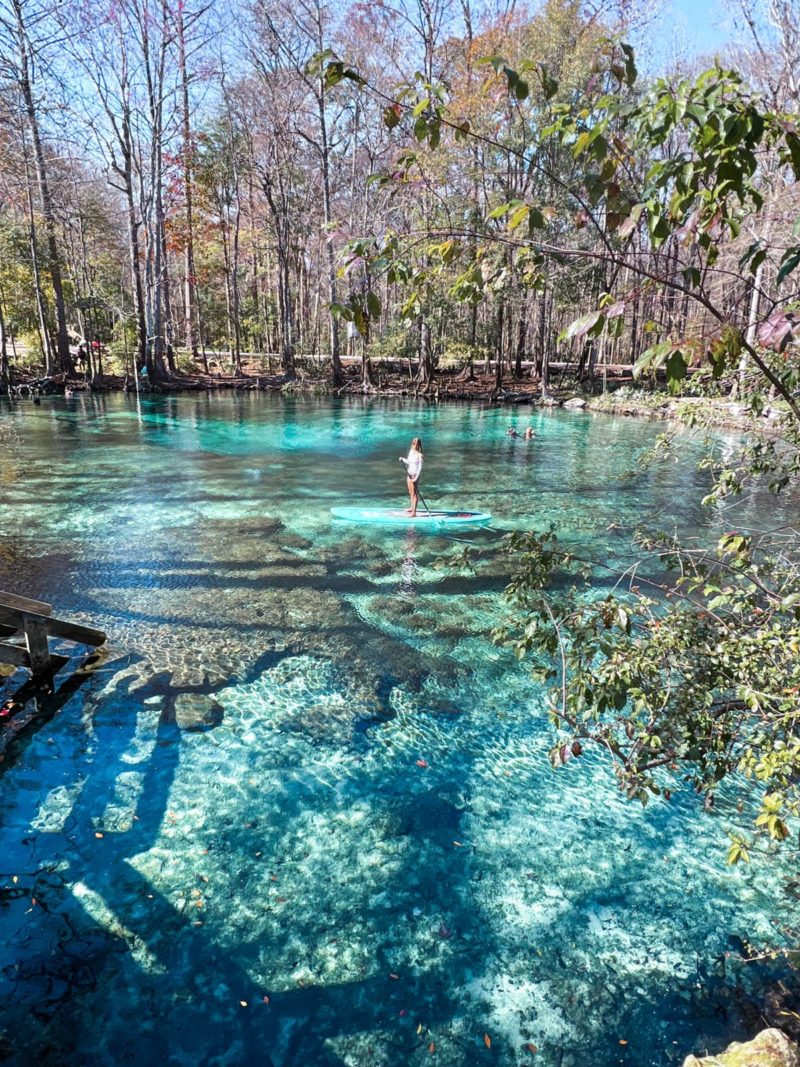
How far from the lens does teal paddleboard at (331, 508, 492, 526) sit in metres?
12.7

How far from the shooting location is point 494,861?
4676mm

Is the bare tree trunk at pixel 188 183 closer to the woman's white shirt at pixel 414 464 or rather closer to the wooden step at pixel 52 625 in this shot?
the woman's white shirt at pixel 414 464

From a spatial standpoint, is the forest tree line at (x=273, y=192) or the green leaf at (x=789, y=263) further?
the forest tree line at (x=273, y=192)

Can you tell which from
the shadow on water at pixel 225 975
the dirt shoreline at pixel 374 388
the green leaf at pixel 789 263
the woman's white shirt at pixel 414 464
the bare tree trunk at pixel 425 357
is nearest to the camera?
the green leaf at pixel 789 263

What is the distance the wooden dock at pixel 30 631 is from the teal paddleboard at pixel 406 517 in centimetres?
684

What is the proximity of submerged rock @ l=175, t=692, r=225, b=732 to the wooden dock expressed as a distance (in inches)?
54.8

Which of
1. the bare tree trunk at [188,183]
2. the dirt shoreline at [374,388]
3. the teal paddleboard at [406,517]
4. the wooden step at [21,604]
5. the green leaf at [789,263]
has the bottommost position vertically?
the teal paddleboard at [406,517]

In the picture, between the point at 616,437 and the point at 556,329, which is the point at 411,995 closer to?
the point at 616,437

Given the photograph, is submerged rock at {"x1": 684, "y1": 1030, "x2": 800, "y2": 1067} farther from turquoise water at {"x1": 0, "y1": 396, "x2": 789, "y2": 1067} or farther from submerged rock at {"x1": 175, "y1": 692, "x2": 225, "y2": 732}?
submerged rock at {"x1": 175, "y1": 692, "x2": 225, "y2": 732}

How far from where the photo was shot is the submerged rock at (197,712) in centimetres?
613

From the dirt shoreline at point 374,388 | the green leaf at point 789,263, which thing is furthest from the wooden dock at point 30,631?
the dirt shoreline at point 374,388

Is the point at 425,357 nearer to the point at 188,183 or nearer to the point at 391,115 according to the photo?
the point at 188,183

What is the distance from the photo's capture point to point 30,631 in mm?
6172

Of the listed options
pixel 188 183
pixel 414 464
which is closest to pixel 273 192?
pixel 188 183
